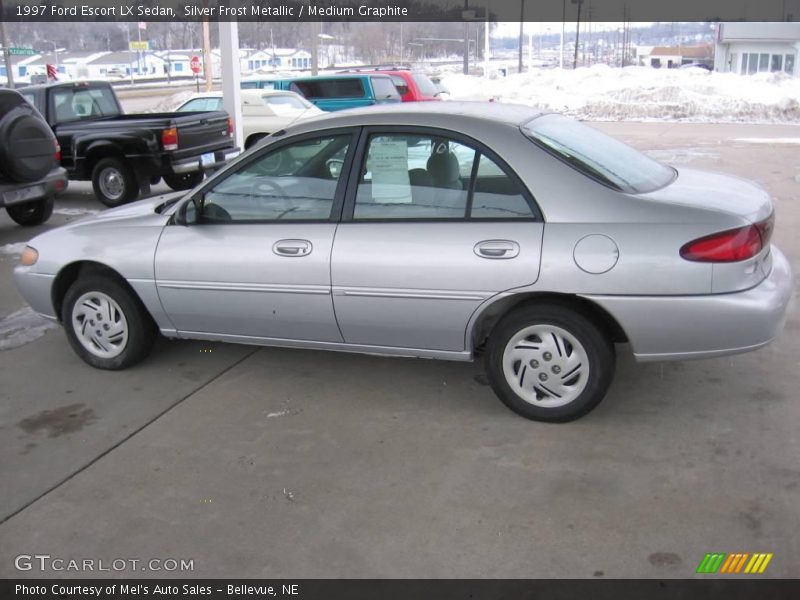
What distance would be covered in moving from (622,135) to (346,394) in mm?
17820

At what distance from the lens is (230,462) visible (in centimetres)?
387

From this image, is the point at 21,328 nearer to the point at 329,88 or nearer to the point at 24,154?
the point at 24,154

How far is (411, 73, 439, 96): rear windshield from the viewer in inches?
748

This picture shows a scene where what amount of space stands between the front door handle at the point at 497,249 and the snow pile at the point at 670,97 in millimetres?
24130

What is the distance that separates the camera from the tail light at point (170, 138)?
35.9 ft

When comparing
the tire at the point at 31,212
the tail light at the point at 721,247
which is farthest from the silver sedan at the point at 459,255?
the tire at the point at 31,212

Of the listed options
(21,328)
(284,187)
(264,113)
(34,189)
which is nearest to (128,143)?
(34,189)

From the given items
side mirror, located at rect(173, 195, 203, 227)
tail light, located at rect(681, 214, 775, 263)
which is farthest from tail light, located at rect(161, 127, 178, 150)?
tail light, located at rect(681, 214, 775, 263)

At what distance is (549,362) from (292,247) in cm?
152

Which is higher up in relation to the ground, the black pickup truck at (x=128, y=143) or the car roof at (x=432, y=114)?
the car roof at (x=432, y=114)

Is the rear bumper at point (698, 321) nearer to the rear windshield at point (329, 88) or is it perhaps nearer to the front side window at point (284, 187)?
the front side window at point (284, 187)
